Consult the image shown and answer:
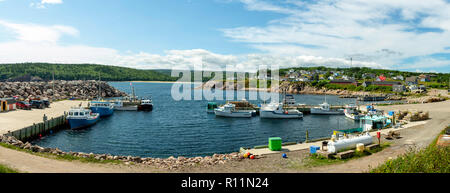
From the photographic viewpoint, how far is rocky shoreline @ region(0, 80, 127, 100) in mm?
75956

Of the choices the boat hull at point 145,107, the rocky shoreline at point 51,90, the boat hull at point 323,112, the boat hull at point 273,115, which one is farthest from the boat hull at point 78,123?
the boat hull at point 323,112

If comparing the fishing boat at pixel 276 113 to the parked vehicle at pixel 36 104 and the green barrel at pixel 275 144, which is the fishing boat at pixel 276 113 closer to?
the green barrel at pixel 275 144

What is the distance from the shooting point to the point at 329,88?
148 meters

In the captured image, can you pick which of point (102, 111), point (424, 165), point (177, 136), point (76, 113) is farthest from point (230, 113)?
point (424, 165)

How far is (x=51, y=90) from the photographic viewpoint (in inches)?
3460

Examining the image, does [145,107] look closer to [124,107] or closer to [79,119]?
[124,107]

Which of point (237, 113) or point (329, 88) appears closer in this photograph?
point (237, 113)

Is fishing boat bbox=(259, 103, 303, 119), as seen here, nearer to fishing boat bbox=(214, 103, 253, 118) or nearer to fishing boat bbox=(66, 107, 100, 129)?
fishing boat bbox=(214, 103, 253, 118)

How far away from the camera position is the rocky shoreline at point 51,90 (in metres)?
76.0

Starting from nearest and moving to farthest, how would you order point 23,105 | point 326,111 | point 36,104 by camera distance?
point 23,105 → point 36,104 → point 326,111

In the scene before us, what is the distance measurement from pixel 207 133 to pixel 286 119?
22.8 m
